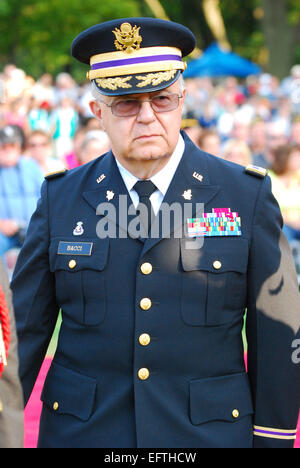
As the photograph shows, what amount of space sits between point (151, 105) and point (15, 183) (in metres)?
5.82

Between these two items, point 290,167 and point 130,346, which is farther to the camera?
point 290,167

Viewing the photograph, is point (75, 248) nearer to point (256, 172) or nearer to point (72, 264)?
point (72, 264)

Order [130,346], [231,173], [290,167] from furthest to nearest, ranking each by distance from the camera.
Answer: [290,167]
[231,173]
[130,346]

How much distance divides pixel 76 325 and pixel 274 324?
2.42ft

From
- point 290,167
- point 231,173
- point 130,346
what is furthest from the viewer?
point 290,167

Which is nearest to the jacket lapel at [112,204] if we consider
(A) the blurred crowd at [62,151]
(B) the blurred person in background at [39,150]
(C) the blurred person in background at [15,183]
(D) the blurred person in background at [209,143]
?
(A) the blurred crowd at [62,151]

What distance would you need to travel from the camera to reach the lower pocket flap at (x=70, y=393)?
2.96 m

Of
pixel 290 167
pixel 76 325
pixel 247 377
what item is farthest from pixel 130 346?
pixel 290 167

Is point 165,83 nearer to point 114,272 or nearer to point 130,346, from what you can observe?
point 114,272

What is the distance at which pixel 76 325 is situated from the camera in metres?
3.02

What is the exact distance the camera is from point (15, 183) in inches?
339

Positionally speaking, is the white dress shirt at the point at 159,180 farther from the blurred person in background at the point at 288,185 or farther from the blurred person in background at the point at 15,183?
the blurred person in background at the point at 15,183
